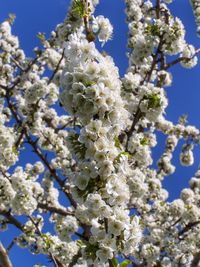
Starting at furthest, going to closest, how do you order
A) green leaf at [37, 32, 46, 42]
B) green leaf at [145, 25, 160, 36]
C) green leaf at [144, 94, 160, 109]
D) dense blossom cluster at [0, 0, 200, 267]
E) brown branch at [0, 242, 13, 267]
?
green leaf at [37, 32, 46, 42] → green leaf at [145, 25, 160, 36] → green leaf at [144, 94, 160, 109] → brown branch at [0, 242, 13, 267] → dense blossom cluster at [0, 0, 200, 267]

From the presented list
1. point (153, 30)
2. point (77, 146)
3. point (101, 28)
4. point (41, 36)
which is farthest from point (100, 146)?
point (41, 36)

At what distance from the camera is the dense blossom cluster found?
12.3 ft

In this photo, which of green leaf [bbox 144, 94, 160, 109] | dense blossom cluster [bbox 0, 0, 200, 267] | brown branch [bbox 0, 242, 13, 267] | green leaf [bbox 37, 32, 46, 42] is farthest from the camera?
green leaf [bbox 37, 32, 46, 42]

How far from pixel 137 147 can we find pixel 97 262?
173 inches

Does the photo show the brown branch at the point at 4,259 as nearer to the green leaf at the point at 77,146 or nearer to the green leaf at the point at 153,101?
the green leaf at the point at 153,101

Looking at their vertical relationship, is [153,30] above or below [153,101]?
above

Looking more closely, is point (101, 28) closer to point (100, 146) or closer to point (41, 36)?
point (100, 146)

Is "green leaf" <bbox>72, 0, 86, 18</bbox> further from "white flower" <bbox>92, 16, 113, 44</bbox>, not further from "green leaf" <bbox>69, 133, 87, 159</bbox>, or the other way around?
"green leaf" <bbox>69, 133, 87, 159</bbox>

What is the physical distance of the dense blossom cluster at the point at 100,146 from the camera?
12.3 feet

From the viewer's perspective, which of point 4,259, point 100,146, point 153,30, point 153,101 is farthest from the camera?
point 153,30

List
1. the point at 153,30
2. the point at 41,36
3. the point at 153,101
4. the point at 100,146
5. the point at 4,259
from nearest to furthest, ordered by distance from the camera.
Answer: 1. the point at 100,146
2. the point at 4,259
3. the point at 153,101
4. the point at 153,30
5. the point at 41,36

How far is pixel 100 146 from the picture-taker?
3.70 m

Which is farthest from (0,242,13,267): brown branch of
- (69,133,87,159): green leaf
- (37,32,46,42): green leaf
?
(37,32,46,42): green leaf

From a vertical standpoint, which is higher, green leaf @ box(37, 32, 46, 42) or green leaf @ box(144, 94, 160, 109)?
green leaf @ box(37, 32, 46, 42)
